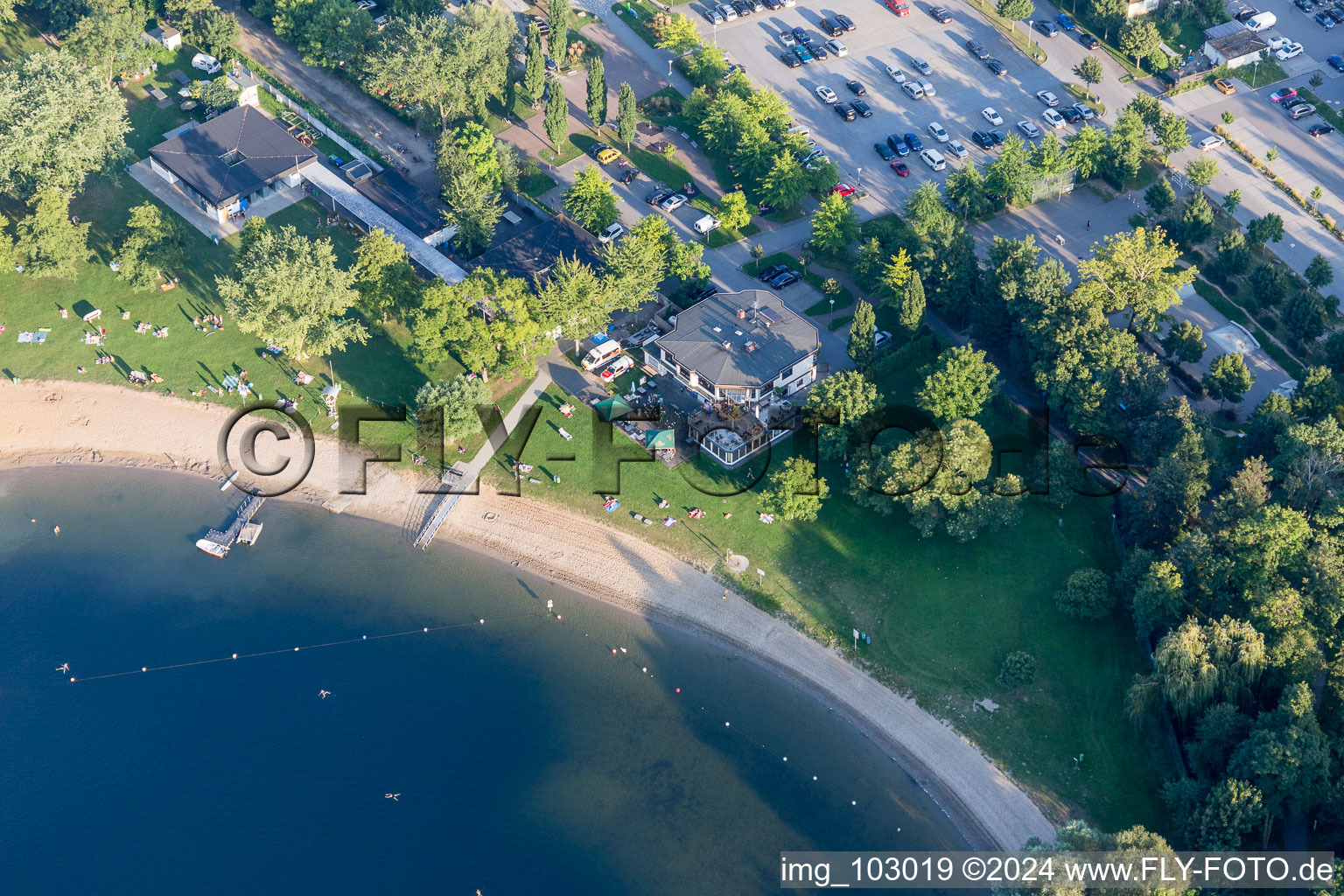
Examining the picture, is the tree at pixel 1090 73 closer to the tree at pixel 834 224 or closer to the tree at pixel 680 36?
the tree at pixel 834 224

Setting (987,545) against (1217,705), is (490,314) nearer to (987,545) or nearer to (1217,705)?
(987,545)

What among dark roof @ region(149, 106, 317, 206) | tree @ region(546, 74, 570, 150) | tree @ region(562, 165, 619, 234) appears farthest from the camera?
tree @ region(546, 74, 570, 150)

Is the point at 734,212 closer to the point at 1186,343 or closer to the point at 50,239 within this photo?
the point at 1186,343

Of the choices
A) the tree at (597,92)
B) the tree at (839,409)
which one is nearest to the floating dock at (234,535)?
the tree at (839,409)

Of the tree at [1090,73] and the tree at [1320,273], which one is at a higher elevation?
the tree at [1090,73]

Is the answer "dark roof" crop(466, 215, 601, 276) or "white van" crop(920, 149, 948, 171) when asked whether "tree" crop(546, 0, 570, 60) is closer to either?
"dark roof" crop(466, 215, 601, 276)

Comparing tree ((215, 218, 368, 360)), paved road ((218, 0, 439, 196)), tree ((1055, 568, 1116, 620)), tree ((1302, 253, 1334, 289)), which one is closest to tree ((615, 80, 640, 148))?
paved road ((218, 0, 439, 196))

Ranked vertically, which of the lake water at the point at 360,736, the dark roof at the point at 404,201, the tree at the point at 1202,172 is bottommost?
the lake water at the point at 360,736
